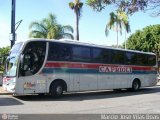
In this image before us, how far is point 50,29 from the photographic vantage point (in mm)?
44906

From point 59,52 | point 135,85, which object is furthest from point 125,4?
point 135,85

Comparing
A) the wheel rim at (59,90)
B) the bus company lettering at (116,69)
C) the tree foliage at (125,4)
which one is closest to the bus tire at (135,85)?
the bus company lettering at (116,69)

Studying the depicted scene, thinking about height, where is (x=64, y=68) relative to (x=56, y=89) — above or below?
above

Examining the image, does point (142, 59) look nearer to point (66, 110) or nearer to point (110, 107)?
point (110, 107)

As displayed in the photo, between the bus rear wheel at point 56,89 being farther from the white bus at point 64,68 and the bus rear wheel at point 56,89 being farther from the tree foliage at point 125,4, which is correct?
the tree foliage at point 125,4

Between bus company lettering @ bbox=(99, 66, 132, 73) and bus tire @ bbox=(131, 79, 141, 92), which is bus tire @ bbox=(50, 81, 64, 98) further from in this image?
bus tire @ bbox=(131, 79, 141, 92)

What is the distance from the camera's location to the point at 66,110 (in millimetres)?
14250

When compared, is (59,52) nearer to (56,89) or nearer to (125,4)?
(56,89)

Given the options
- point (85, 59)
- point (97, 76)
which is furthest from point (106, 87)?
point (85, 59)

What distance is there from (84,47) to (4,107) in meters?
7.02

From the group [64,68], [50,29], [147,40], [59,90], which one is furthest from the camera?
[147,40]

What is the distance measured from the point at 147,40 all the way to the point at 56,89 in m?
41.4

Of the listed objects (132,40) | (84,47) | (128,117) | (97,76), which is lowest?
(128,117)

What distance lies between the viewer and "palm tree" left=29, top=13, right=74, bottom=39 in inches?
1761
